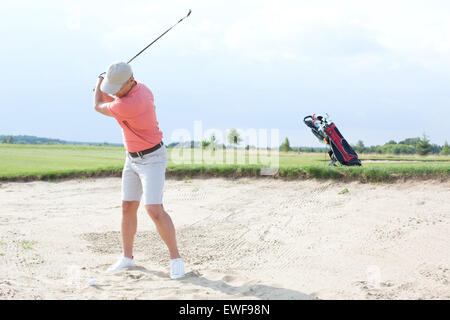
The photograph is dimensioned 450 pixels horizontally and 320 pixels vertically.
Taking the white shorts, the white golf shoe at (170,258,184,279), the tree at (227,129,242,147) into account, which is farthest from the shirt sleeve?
the tree at (227,129,242,147)

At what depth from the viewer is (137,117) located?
4426 mm

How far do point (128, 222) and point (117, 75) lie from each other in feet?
5.57

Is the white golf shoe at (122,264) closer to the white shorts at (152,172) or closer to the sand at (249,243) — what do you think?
the sand at (249,243)

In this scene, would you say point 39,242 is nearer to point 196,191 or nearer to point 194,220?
point 194,220

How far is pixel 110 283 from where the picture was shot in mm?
4426

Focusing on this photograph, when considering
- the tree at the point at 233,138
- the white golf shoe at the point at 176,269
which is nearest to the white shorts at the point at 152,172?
the white golf shoe at the point at 176,269

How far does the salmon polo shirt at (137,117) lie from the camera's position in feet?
14.2

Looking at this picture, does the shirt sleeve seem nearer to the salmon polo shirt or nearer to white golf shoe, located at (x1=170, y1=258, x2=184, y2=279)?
the salmon polo shirt

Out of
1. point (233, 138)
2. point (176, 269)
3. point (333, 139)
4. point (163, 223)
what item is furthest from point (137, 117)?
point (233, 138)

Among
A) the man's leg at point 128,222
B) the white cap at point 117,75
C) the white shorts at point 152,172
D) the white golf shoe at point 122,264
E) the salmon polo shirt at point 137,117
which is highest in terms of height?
the white cap at point 117,75

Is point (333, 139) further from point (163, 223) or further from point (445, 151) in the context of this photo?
point (445, 151)
